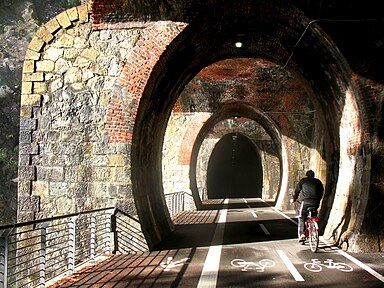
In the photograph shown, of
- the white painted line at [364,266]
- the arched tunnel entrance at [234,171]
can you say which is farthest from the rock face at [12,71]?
the white painted line at [364,266]

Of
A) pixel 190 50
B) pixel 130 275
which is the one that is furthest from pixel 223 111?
pixel 130 275

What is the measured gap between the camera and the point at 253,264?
870 centimetres

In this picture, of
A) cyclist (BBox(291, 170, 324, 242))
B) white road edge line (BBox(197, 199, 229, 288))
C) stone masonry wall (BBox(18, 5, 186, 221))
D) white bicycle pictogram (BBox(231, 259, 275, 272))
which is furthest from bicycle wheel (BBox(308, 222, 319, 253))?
stone masonry wall (BBox(18, 5, 186, 221))

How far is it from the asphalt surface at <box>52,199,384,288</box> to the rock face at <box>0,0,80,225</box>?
94.3ft

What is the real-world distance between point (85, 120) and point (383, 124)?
697 centimetres

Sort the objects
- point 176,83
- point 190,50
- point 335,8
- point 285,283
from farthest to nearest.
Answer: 1. point 176,83
2. point 190,50
3. point 335,8
4. point 285,283

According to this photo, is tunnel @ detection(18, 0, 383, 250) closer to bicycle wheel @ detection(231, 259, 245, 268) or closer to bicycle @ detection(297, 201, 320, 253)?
bicycle @ detection(297, 201, 320, 253)

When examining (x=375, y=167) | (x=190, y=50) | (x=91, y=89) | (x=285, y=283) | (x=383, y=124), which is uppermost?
(x=190, y=50)

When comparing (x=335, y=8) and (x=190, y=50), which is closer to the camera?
(x=335, y=8)

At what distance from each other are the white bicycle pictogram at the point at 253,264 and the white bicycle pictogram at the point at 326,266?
0.72 meters

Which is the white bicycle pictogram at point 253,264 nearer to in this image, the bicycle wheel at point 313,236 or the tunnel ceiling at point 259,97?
the bicycle wheel at point 313,236

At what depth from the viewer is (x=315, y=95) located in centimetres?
1375

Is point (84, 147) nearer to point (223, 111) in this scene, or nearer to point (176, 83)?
point (176, 83)

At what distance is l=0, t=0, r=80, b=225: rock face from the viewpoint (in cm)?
3712
